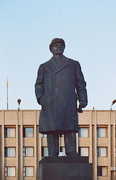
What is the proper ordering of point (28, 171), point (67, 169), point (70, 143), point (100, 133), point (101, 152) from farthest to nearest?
1. point (100, 133)
2. point (101, 152)
3. point (28, 171)
4. point (70, 143)
5. point (67, 169)

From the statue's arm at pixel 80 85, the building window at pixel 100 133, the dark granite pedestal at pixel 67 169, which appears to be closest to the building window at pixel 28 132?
the building window at pixel 100 133

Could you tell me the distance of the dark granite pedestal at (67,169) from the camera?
51.8 feet

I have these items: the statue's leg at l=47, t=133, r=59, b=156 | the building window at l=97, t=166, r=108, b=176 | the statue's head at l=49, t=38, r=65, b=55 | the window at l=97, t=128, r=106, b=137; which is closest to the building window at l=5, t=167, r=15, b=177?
the building window at l=97, t=166, r=108, b=176

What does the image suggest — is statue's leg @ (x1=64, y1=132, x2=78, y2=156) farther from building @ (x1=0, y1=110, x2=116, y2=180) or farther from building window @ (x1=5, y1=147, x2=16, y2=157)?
building window @ (x1=5, y1=147, x2=16, y2=157)

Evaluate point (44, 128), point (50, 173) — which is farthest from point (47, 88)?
point (50, 173)

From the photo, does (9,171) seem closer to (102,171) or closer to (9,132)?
(9,132)

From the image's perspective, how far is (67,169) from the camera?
15805 millimetres

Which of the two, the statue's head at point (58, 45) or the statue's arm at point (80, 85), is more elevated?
the statue's head at point (58, 45)

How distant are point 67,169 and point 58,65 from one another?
301cm

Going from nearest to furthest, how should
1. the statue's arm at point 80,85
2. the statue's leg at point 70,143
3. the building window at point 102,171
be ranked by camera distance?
the statue's leg at point 70,143
the statue's arm at point 80,85
the building window at point 102,171

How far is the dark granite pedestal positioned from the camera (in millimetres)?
15781

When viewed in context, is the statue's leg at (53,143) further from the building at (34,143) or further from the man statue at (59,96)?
the building at (34,143)

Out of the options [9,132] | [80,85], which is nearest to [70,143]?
[80,85]

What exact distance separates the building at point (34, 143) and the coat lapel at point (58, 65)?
199 ft
